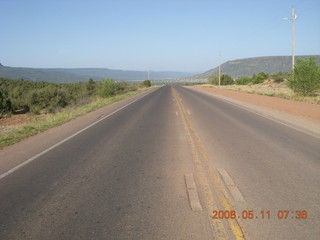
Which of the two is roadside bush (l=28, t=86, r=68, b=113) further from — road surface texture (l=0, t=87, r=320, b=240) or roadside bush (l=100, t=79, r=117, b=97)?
road surface texture (l=0, t=87, r=320, b=240)

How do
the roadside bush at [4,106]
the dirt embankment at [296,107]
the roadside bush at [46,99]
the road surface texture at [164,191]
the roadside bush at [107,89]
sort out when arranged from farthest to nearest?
the roadside bush at [107,89] → the roadside bush at [46,99] → the roadside bush at [4,106] → the dirt embankment at [296,107] → the road surface texture at [164,191]

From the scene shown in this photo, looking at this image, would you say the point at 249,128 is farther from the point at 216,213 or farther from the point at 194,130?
the point at 216,213

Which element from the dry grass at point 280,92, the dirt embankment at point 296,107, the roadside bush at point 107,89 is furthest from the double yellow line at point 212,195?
the roadside bush at point 107,89

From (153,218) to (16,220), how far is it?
1.92 m

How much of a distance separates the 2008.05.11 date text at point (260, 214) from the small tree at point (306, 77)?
27.5 m

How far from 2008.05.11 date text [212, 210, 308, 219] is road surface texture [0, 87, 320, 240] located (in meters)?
0.01

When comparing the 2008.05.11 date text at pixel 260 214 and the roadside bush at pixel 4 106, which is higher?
the roadside bush at pixel 4 106

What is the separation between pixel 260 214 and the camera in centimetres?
407

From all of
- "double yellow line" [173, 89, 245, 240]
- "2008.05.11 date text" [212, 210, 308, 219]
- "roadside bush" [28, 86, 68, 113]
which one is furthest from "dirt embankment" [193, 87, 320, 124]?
"roadside bush" [28, 86, 68, 113]

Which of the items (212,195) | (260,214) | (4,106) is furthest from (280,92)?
(260,214)

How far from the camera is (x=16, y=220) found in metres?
4.01

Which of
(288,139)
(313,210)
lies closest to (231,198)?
(313,210)

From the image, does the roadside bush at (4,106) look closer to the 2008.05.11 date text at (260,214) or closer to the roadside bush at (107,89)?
the roadside bush at (107,89)

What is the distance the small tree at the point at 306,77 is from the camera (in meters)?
28.0
